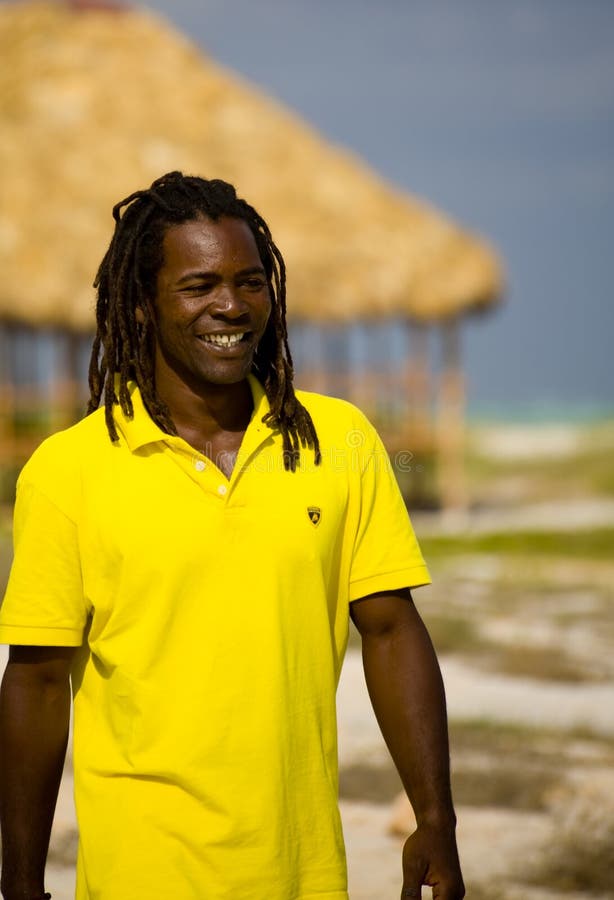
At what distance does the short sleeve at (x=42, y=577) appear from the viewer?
2.11 m

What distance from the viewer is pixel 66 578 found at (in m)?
2.12

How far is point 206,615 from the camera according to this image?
2.09 meters

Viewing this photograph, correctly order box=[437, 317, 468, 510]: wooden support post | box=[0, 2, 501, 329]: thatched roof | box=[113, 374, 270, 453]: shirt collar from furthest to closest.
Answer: box=[437, 317, 468, 510]: wooden support post, box=[0, 2, 501, 329]: thatched roof, box=[113, 374, 270, 453]: shirt collar

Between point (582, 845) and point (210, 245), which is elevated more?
point (210, 245)

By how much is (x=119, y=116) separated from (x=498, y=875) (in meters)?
12.4

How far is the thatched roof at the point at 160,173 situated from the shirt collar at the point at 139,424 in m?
11.4

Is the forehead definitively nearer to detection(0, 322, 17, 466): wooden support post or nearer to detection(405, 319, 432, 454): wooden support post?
detection(0, 322, 17, 466): wooden support post

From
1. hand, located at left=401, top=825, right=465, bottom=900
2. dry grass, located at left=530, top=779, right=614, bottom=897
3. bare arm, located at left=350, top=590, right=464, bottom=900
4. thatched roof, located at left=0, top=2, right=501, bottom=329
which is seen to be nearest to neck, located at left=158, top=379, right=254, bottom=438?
bare arm, located at left=350, top=590, right=464, bottom=900

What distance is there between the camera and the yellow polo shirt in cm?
206

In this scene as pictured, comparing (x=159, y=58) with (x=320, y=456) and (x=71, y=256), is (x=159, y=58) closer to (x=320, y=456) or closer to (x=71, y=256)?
(x=71, y=256)

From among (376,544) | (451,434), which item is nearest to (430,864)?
(376,544)

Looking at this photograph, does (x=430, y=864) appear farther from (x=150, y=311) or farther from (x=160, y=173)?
(x=160, y=173)

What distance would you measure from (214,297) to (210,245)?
8cm

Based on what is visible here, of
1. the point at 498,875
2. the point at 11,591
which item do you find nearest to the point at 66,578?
the point at 11,591
